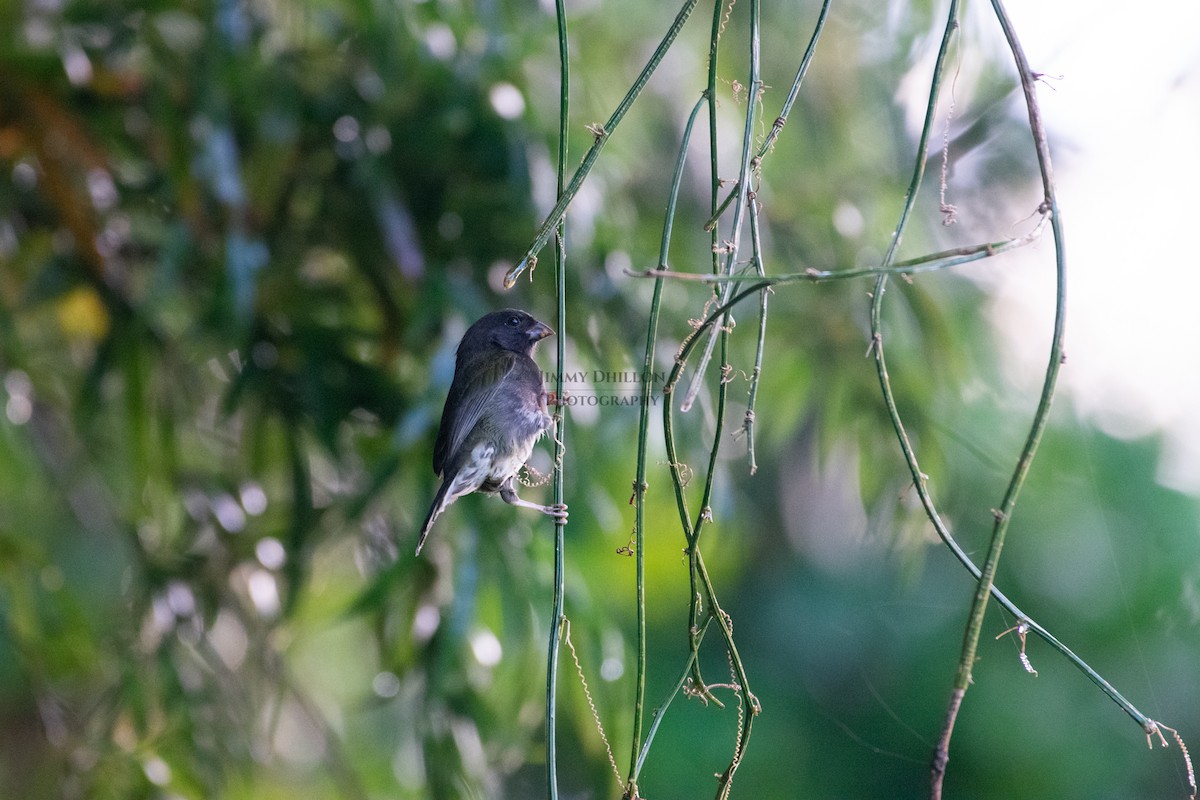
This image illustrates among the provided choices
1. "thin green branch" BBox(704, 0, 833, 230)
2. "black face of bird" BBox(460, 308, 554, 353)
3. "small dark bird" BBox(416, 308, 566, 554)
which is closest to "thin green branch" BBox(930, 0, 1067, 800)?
"thin green branch" BBox(704, 0, 833, 230)

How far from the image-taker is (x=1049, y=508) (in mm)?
→ 2783

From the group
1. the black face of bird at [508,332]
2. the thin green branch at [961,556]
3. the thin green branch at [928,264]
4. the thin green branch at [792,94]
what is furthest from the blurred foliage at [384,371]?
the thin green branch at [928,264]

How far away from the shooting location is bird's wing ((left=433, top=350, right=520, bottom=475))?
4.62ft

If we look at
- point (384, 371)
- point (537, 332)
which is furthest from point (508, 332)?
point (384, 371)

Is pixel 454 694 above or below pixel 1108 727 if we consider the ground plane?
above

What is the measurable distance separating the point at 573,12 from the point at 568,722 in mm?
1716

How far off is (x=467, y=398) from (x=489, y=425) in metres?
0.05

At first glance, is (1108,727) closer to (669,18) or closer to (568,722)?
(568,722)

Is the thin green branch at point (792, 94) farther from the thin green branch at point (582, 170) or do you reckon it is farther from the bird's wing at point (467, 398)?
the bird's wing at point (467, 398)

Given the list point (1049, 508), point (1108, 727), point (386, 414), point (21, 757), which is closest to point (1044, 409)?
point (386, 414)

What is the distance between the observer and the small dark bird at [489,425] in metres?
1.42

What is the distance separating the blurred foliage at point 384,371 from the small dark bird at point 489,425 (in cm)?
34

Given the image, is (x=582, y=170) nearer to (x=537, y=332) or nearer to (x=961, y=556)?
(x=961, y=556)

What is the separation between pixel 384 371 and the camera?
209 cm
